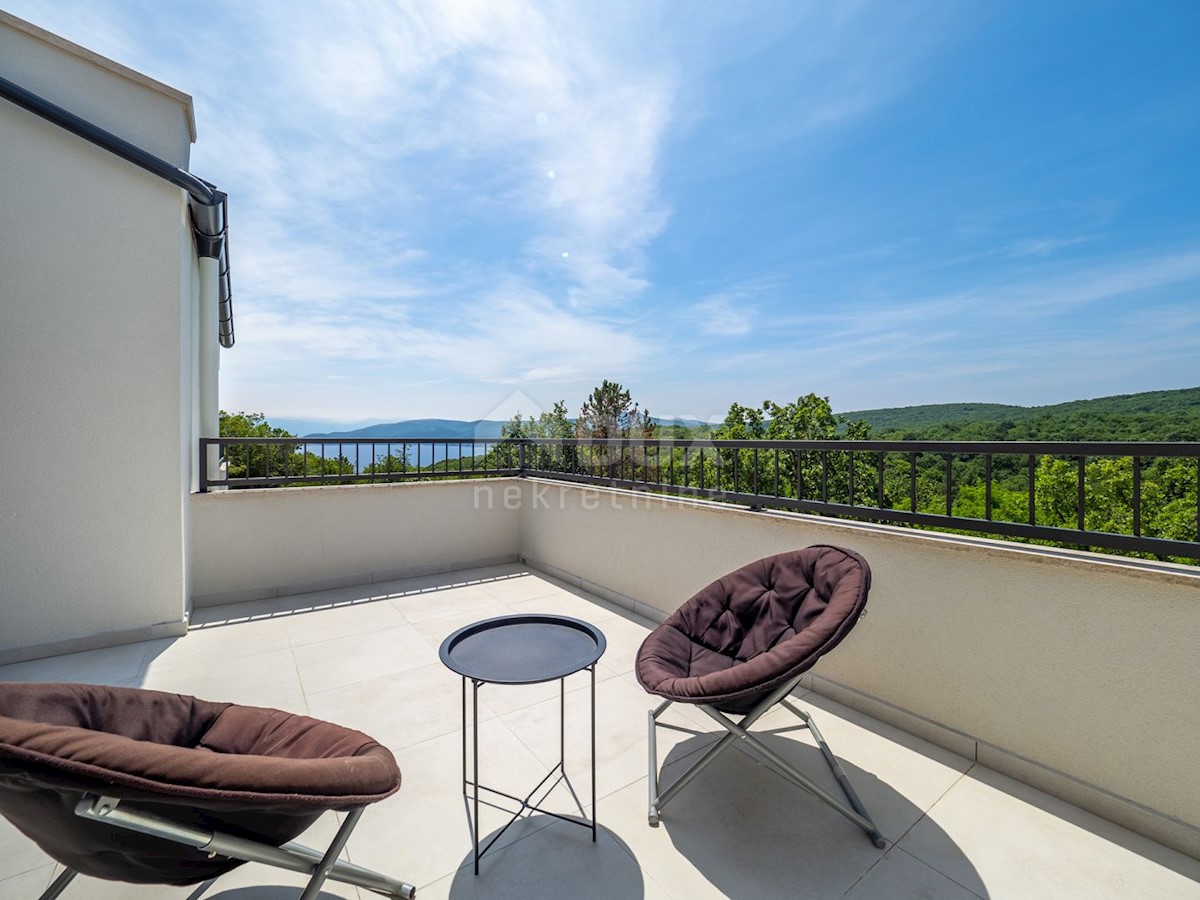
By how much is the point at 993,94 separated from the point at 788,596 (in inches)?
381

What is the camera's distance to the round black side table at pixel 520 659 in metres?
1.60

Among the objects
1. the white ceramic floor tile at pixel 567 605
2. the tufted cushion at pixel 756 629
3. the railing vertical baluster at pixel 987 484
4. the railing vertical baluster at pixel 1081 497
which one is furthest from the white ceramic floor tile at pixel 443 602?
the railing vertical baluster at pixel 1081 497

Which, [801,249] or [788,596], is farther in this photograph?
[801,249]

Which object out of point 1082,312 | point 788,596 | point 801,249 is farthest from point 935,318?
point 788,596

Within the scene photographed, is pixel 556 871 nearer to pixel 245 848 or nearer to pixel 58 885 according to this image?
pixel 245 848

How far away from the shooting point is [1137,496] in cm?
182

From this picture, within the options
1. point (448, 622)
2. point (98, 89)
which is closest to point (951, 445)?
point (448, 622)

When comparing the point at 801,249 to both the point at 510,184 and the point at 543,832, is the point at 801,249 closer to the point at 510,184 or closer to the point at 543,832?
the point at 510,184

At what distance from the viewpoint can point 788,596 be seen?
2.21m

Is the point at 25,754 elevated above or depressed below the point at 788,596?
above

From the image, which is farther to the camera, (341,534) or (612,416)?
(612,416)

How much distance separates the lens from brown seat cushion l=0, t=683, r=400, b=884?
0.83 m

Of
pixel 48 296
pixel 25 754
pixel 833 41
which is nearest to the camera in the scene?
pixel 25 754

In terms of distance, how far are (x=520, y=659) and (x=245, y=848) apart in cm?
84
